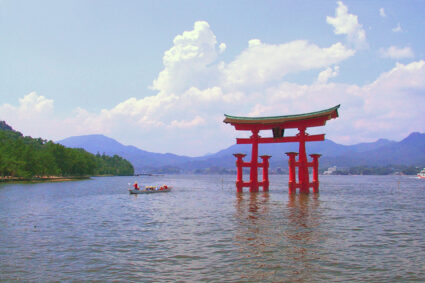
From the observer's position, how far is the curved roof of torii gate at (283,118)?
33906mm

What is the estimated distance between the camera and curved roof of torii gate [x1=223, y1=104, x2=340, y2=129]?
3391 centimetres

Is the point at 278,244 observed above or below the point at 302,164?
below

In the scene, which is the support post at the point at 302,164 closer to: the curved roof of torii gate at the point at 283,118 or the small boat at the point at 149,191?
the curved roof of torii gate at the point at 283,118

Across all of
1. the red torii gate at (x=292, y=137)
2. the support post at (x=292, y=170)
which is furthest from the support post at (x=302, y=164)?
the support post at (x=292, y=170)

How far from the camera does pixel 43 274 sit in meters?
10.4

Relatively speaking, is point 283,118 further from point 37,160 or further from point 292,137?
point 37,160

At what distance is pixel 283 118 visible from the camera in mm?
36219

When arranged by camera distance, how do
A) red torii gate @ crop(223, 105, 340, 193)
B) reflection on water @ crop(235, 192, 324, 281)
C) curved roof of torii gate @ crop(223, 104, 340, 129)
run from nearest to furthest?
reflection on water @ crop(235, 192, 324, 281)
curved roof of torii gate @ crop(223, 104, 340, 129)
red torii gate @ crop(223, 105, 340, 193)

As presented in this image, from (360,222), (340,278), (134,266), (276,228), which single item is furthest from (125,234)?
(360,222)

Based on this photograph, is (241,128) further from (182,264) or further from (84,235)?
(182,264)

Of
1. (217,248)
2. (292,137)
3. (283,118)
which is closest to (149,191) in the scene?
(292,137)

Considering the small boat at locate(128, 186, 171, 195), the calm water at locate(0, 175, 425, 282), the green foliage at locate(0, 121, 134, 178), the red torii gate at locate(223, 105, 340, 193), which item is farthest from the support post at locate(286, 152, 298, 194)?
the green foliage at locate(0, 121, 134, 178)

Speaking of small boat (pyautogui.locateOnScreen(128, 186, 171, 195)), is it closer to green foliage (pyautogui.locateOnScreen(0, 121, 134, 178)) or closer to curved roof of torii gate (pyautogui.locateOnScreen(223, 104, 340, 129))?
curved roof of torii gate (pyautogui.locateOnScreen(223, 104, 340, 129))

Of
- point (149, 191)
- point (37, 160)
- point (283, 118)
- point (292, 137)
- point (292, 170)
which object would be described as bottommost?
point (149, 191)
